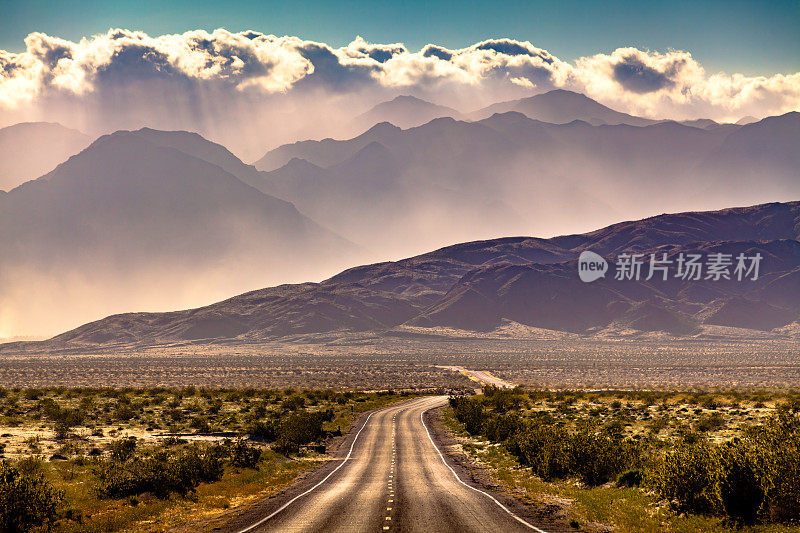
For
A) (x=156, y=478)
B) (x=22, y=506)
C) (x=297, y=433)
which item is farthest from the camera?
(x=297, y=433)

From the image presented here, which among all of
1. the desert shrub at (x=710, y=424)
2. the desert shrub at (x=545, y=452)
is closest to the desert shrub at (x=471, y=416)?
the desert shrub at (x=545, y=452)

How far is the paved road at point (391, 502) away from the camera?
728 inches

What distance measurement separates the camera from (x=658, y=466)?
2225cm

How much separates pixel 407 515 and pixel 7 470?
479 inches

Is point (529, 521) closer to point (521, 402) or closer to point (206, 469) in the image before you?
point (206, 469)

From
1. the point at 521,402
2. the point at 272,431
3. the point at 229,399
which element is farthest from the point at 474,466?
the point at 229,399

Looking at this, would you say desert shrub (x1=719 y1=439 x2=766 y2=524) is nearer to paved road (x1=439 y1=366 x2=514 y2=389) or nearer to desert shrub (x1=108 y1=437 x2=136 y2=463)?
desert shrub (x1=108 y1=437 x2=136 y2=463)

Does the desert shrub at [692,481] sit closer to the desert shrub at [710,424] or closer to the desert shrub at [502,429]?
the desert shrub at [502,429]

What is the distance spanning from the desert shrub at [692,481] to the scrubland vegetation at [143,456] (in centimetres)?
1488

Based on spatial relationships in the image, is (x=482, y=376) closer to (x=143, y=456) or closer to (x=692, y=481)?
(x=143, y=456)

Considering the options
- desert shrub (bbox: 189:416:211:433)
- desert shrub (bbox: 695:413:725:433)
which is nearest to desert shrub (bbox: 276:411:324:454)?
desert shrub (bbox: 189:416:211:433)

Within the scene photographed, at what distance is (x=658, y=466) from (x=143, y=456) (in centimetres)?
2454

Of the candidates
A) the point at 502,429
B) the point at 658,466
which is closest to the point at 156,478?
the point at 658,466

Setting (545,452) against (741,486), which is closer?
(741,486)
